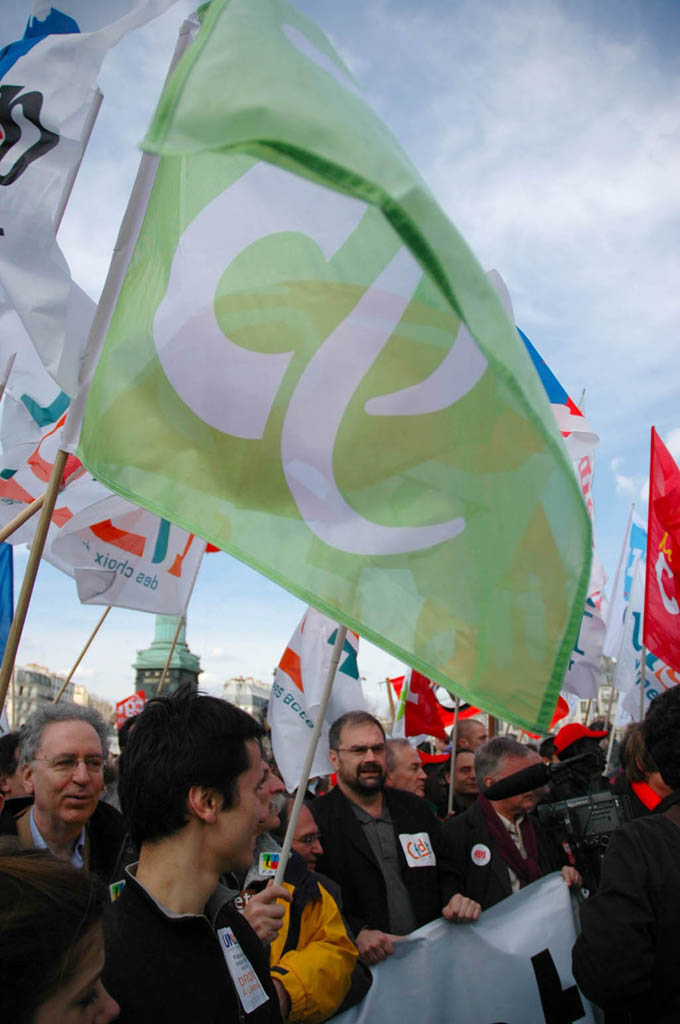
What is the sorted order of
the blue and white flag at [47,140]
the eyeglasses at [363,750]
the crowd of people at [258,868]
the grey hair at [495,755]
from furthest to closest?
the grey hair at [495,755] < the eyeglasses at [363,750] < the blue and white flag at [47,140] < the crowd of people at [258,868]

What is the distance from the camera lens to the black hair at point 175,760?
180 centimetres

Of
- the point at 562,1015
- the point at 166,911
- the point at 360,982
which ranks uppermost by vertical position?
the point at 166,911

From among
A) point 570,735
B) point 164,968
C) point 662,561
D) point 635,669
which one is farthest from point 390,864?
point 635,669

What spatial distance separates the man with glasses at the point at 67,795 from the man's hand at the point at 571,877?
6.13ft

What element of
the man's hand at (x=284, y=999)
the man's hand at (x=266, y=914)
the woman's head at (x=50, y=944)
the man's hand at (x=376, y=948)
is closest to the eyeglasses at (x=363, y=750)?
the man's hand at (x=376, y=948)

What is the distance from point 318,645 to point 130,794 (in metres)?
4.15

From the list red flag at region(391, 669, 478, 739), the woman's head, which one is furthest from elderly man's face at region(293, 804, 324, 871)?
red flag at region(391, 669, 478, 739)

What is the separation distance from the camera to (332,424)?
1883mm

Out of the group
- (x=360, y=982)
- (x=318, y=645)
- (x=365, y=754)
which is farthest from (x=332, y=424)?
(x=318, y=645)

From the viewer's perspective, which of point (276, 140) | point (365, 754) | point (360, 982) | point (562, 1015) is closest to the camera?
point (276, 140)

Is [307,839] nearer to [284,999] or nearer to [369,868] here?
[369,868]

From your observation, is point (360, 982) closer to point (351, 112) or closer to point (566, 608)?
point (566, 608)

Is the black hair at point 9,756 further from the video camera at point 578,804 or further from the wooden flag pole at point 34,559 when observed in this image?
the video camera at point 578,804

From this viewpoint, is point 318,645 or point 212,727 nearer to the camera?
point 212,727
